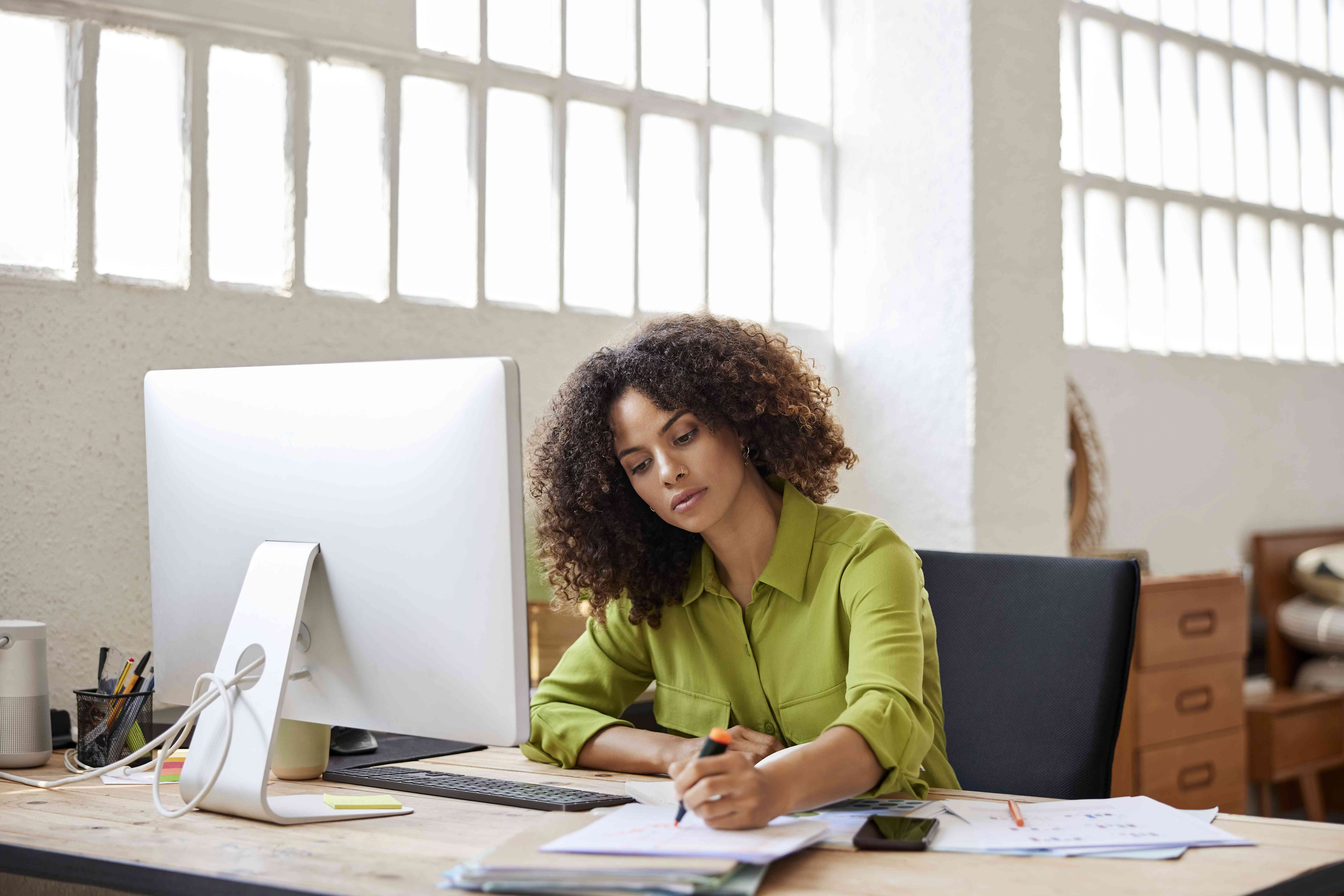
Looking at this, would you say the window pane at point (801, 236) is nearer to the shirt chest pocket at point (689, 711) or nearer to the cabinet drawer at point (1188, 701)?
the cabinet drawer at point (1188, 701)

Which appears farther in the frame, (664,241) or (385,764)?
(664,241)

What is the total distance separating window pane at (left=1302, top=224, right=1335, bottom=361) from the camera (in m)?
5.09

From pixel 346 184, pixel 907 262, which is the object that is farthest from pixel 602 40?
pixel 907 262

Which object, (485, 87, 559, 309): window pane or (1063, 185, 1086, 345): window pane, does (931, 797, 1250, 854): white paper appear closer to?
(485, 87, 559, 309): window pane

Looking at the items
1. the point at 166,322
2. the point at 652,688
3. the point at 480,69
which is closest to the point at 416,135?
the point at 480,69

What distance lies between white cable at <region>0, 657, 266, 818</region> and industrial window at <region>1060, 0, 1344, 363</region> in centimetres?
315

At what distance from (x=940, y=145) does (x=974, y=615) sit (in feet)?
6.75

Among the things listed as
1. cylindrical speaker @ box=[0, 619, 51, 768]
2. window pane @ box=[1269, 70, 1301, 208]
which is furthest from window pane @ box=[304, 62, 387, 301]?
window pane @ box=[1269, 70, 1301, 208]

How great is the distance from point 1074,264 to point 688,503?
3.03m

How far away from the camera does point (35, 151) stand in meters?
2.30

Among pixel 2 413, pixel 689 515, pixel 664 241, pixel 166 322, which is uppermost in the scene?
pixel 664 241

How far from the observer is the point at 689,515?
167 centimetres

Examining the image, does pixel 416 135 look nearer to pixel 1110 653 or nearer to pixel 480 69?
pixel 480 69

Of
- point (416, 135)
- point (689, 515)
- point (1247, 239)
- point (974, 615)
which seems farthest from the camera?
point (1247, 239)
